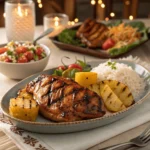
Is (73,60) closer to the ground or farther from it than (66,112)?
closer to the ground

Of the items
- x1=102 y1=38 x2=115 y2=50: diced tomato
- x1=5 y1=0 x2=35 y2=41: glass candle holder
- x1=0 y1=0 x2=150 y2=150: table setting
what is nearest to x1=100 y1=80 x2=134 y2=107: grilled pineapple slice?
x1=0 y1=0 x2=150 y2=150: table setting

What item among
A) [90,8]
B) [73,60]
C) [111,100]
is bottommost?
[90,8]

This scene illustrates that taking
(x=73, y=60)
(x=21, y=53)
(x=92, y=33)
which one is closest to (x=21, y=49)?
(x=21, y=53)

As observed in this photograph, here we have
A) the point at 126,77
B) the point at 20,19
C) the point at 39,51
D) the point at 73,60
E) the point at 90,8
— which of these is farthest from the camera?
the point at 90,8

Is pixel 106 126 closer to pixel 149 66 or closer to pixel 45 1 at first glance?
pixel 149 66

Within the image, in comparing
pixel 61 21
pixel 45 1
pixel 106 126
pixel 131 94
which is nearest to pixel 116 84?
pixel 131 94

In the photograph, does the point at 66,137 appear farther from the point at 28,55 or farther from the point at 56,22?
the point at 56,22

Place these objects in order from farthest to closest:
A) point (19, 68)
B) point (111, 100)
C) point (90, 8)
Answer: point (90, 8)
point (19, 68)
point (111, 100)
